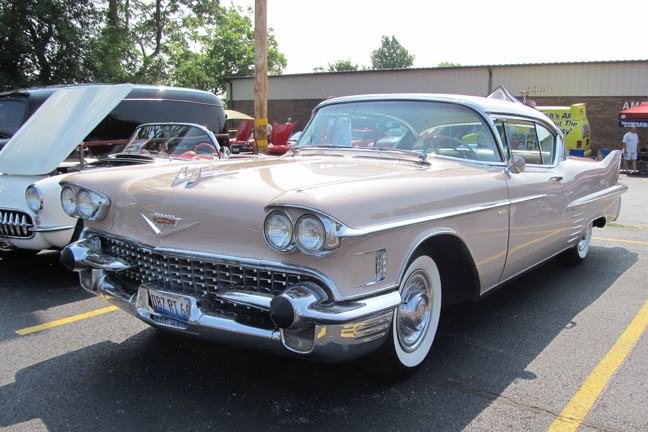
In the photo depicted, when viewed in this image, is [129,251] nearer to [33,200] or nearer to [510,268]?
[33,200]

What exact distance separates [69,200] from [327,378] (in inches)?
73.8

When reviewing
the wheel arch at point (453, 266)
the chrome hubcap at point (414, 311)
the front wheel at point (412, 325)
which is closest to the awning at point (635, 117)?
the wheel arch at point (453, 266)

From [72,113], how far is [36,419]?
374 centimetres

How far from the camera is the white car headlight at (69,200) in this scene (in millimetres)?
3162

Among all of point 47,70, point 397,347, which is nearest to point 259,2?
point 397,347

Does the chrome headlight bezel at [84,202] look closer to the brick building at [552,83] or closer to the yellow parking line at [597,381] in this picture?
the yellow parking line at [597,381]

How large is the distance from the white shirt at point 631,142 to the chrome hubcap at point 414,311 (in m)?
17.6

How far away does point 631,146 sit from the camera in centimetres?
1753

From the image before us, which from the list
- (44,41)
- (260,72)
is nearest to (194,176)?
(260,72)

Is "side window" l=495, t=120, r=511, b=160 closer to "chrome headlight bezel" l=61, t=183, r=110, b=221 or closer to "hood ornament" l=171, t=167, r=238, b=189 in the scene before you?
"hood ornament" l=171, t=167, r=238, b=189

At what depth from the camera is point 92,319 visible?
3.79 m

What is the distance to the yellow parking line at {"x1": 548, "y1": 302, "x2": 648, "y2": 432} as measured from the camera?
2.45 meters

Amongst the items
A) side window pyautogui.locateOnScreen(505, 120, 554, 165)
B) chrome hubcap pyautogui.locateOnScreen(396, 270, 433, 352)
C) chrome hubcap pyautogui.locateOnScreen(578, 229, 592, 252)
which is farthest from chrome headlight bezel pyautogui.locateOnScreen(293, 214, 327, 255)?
chrome hubcap pyautogui.locateOnScreen(578, 229, 592, 252)

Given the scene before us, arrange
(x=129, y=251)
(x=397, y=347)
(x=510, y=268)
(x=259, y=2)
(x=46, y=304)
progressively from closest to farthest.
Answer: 1. (x=397, y=347)
2. (x=129, y=251)
3. (x=510, y=268)
4. (x=46, y=304)
5. (x=259, y=2)
